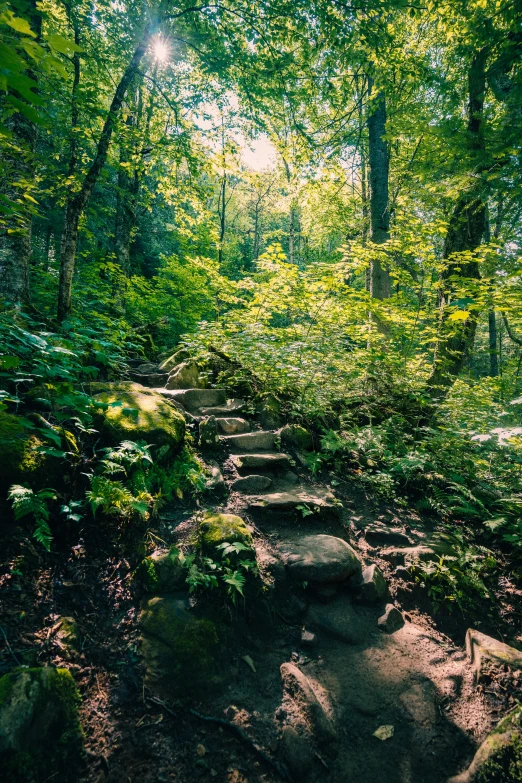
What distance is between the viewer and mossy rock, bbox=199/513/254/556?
3180 millimetres

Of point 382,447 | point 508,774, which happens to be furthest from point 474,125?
point 508,774

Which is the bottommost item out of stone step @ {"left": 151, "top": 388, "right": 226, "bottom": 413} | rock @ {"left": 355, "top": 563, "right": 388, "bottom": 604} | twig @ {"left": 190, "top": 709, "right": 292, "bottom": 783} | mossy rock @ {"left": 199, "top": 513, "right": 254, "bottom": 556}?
twig @ {"left": 190, "top": 709, "right": 292, "bottom": 783}

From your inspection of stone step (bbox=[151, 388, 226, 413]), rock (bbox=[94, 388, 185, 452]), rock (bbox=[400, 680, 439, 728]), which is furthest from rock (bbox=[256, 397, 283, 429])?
rock (bbox=[400, 680, 439, 728])

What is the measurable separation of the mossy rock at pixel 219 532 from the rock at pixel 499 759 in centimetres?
210

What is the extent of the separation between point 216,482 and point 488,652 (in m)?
3.11

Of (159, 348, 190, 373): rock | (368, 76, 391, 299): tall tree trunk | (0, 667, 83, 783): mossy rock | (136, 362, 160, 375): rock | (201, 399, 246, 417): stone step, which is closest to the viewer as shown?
(0, 667, 83, 783): mossy rock

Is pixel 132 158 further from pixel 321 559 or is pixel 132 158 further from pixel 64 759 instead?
pixel 64 759

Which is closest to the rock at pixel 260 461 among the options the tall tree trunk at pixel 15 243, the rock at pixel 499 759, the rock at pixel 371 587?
the rock at pixel 371 587

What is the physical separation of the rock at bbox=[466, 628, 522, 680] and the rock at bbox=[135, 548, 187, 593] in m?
2.64

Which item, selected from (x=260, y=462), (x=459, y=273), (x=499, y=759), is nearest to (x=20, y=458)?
(x=260, y=462)

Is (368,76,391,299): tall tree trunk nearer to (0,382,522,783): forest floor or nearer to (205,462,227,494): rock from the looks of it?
(205,462,227,494): rock

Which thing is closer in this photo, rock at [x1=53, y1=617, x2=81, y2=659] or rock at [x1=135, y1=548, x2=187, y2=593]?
rock at [x1=53, y1=617, x2=81, y2=659]

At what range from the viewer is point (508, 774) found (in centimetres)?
212

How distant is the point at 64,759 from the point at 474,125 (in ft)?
32.8
